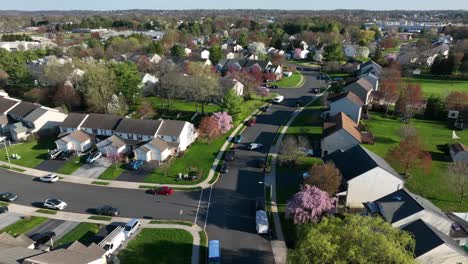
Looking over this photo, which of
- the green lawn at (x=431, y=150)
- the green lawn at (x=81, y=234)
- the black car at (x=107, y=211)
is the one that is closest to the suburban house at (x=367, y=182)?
the green lawn at (x=431, y=150)

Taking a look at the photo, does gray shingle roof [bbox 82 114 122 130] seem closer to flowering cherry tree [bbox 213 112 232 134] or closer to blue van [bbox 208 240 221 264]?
flowering cherry tree [bbox 213 112 232 134]

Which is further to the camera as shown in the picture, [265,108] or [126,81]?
[265,108]

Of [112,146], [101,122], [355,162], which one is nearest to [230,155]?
[112,146]

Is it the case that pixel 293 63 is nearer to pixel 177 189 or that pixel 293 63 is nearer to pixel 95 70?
pixel 95 70

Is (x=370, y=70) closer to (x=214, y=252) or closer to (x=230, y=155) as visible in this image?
(x=230, y=155)

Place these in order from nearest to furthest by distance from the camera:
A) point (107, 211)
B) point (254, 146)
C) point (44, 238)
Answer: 1. point (44, 238)
2. point (107, 211)
3. point (254, 146)

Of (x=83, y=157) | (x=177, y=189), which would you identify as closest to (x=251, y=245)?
(x=177, y=189)

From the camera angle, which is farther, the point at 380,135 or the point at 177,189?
the point at 380,135

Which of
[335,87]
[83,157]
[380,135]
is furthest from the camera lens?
[335,87]
